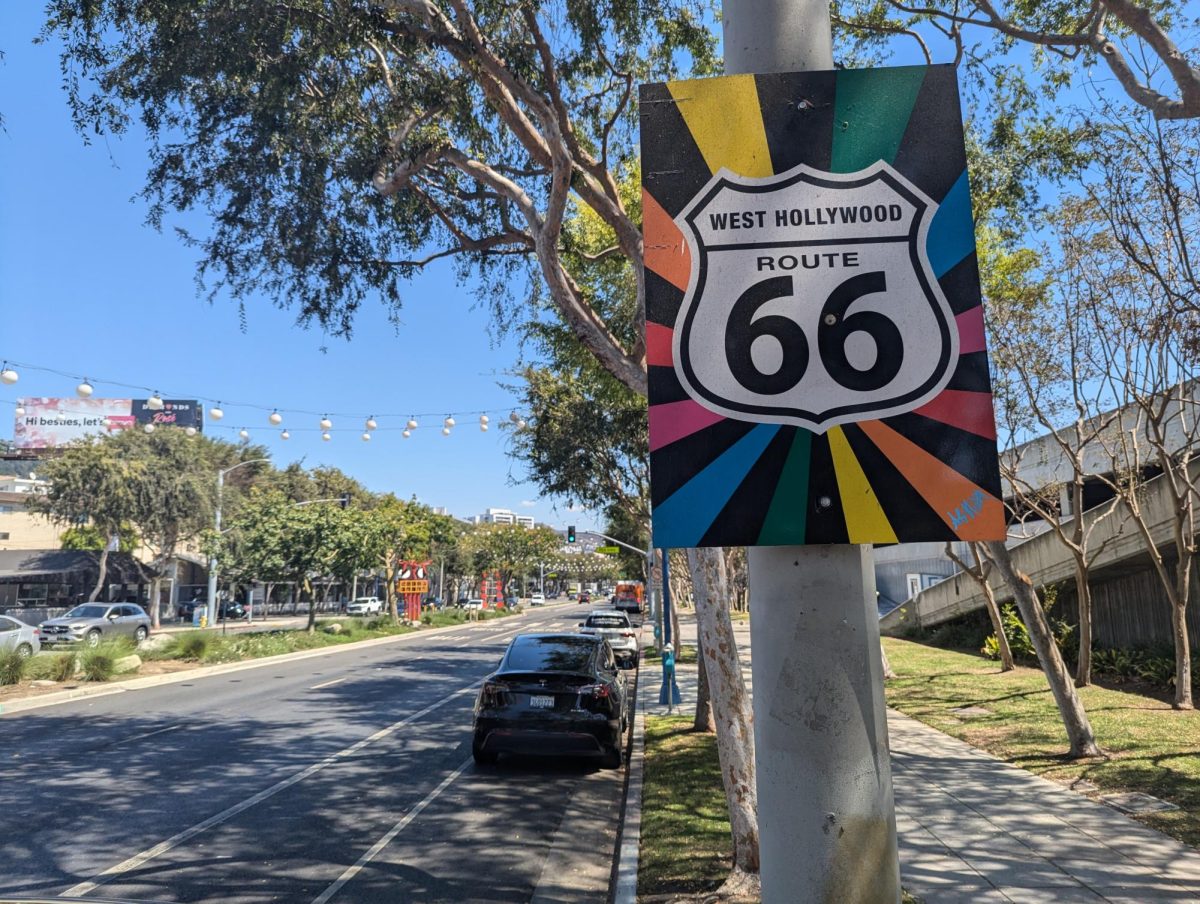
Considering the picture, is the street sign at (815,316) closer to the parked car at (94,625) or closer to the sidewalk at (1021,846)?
the sidewalk at (1021,846)

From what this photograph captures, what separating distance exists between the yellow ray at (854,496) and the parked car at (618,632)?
682 inches

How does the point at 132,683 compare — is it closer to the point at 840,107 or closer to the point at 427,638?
the point at 427,638

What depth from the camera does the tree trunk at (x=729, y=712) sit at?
545cm

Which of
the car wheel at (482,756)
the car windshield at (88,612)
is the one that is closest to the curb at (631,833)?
the car wheel at (482,756)

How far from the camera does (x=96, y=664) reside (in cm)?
1753

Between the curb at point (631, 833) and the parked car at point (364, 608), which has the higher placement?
the curb at point (631, 833)

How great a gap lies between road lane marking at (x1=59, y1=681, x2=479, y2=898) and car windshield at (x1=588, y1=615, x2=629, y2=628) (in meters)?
11.6

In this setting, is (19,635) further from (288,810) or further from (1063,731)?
(1063,731)

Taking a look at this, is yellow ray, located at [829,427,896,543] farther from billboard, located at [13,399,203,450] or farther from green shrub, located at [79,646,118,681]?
billboard, located at [13,399,203,450]

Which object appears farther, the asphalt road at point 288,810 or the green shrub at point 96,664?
the green shrub at point 96,664

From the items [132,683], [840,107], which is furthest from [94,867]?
[132,683]

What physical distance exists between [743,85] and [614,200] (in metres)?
6.34

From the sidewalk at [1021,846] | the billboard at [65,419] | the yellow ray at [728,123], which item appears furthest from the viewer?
the billboard at [65,419]

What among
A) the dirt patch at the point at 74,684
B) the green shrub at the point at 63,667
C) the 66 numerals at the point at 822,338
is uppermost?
the 66 numerals at the point at 822,338
